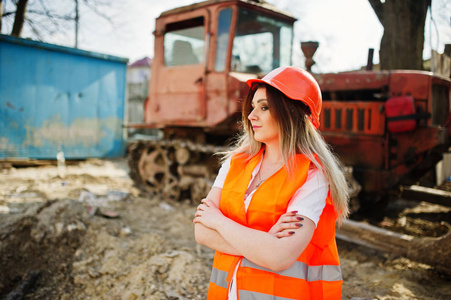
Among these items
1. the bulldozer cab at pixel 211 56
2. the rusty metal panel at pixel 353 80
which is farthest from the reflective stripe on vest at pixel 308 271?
the bulldozer cab at pixel 211 56

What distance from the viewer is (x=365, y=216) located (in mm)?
5695

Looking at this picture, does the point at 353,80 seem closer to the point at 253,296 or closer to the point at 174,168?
the point at 174,168

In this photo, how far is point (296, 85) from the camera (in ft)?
5.59

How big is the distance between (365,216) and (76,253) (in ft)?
13.3

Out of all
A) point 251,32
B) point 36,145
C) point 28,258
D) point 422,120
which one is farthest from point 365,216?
point 36,145

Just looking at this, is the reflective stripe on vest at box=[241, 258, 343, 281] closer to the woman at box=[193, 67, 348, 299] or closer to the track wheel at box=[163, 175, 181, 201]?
the woman at box=[193, 67, 348, 299]

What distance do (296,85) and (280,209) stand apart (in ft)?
1.83

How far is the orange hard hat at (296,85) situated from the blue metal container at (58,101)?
30.9ft

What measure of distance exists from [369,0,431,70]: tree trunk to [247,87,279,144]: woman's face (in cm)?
592

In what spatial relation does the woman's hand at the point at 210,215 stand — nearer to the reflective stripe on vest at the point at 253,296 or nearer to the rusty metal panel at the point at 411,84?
the reflective stripe on vest at the point at 253,296

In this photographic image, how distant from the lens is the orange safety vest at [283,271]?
1.58 metres

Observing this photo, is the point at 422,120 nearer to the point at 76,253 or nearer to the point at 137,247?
the point at 137,247

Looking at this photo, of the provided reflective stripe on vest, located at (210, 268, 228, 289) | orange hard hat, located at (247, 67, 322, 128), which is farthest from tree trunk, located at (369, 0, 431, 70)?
reflective stripe on vest, located at (210, 268, 228, 289)

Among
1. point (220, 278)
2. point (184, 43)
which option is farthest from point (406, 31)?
point (220, 278)
